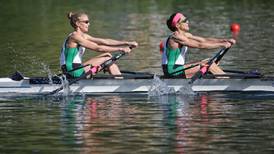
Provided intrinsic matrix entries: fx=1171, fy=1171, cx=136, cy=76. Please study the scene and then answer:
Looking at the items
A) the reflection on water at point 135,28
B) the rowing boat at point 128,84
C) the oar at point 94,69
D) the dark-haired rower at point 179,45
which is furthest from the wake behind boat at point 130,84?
the reflection on water at point 135,28

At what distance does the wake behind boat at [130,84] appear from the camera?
25406mm

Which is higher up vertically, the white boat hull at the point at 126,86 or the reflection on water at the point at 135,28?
the reflection on water at the point at 135,28

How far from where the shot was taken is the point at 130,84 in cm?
2555

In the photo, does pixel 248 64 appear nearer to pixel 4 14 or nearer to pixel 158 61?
pixel 158 61

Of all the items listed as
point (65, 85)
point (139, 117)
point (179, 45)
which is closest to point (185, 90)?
point (179, 45)

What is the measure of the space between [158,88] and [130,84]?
63cm

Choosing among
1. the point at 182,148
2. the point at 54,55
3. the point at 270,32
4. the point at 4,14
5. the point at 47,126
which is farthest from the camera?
the point at 4,14

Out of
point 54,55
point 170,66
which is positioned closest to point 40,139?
point 170,66

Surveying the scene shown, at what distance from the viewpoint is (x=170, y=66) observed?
26.0m

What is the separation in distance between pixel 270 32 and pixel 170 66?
19.6 m

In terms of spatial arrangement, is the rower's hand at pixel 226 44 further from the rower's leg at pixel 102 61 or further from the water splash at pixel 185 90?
the rower's leg at pixel 102 61

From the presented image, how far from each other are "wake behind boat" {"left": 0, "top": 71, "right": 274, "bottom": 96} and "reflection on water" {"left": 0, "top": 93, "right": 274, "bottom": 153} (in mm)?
243

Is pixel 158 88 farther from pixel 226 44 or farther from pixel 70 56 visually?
pixel 70 56

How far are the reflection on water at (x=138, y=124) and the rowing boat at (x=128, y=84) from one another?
242mm
